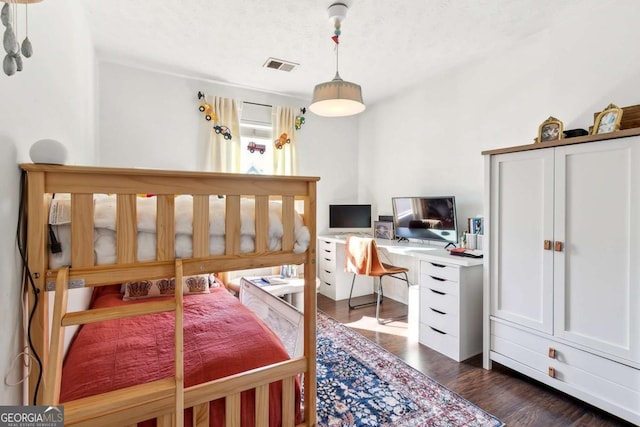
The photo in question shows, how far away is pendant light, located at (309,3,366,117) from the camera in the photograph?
204 cm

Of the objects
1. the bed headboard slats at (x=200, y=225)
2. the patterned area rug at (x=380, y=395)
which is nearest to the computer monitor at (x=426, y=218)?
the patterned area rug at (x=380, y=395)

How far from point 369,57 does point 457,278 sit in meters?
2.13

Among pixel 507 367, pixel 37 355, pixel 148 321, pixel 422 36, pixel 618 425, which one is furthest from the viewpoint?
pixel 422 36

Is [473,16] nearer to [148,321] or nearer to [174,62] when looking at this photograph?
[174,62]

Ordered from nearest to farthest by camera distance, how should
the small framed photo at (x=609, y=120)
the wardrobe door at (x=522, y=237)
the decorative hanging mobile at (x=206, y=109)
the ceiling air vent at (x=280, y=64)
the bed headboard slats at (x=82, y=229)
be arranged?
the bed headboard slats at (x=82, y=229)
the small framed photo at (x=609, y=120)
the wardrobe door at (x=522, y=237)
the ceiling air vent at (x=280, y=64)
the decorative hanging mobile at (x=206, y=109)

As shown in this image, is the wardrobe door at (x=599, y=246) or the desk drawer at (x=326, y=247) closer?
the wardrobe door at (x=599, y=246)

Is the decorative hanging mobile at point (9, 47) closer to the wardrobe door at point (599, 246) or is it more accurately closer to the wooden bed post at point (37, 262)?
the wooden bed post at point (37, 262)

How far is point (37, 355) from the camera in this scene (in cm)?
98

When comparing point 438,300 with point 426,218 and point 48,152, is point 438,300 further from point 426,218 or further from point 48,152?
point 48,152

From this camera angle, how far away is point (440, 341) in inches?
97.8

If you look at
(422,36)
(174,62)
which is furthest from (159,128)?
(422,36)

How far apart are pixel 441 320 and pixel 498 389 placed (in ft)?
1.94

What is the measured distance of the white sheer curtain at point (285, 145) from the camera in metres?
3.89

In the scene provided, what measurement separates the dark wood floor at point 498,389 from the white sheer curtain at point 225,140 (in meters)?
2.33
